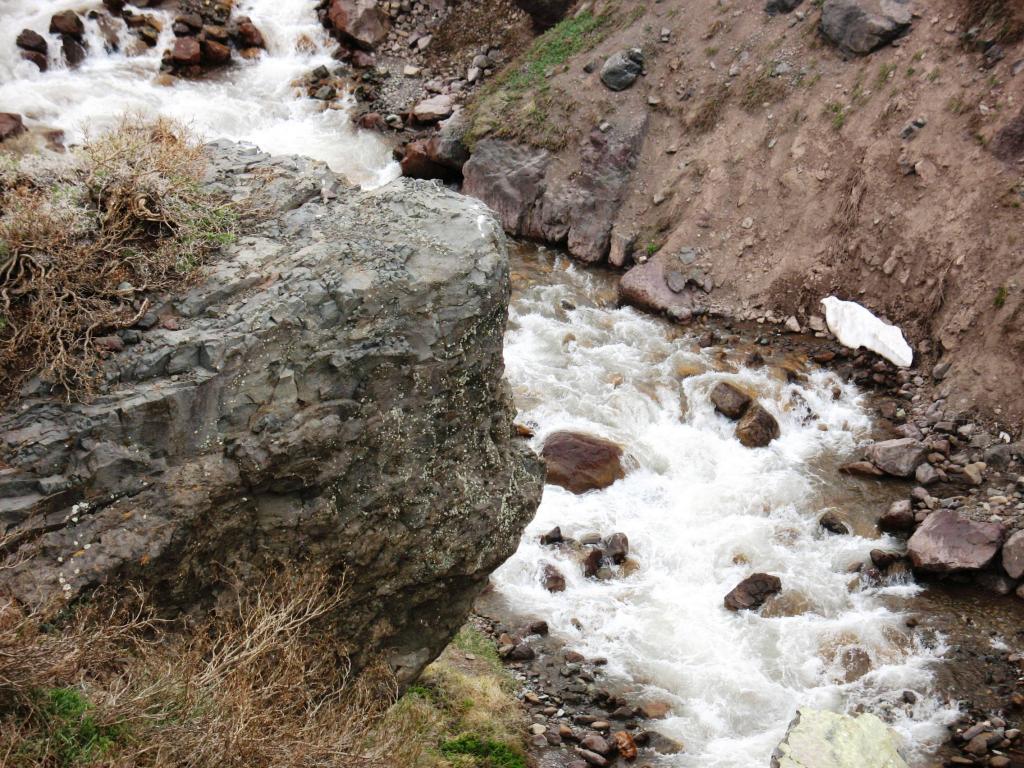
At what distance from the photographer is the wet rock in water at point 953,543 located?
11562 mm

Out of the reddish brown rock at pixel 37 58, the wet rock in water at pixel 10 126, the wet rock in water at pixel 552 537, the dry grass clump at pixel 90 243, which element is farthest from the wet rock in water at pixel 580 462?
the reddish brown rock at pixel 37 58

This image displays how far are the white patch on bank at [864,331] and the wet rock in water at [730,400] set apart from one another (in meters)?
2.43

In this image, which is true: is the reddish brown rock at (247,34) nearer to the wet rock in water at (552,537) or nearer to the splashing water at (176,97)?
the splashing water at (176,97)

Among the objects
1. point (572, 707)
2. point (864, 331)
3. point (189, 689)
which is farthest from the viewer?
point (864, 331)

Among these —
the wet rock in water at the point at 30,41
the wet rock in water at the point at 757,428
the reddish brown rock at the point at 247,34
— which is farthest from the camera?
the reddish brown rock at the point at 247,34

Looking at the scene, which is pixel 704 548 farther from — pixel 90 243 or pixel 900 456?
pixel 90 243

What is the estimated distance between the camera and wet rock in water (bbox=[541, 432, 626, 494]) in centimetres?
1324

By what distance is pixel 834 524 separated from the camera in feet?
41.0

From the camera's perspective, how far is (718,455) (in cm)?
1399

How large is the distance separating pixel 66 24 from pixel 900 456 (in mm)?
18325

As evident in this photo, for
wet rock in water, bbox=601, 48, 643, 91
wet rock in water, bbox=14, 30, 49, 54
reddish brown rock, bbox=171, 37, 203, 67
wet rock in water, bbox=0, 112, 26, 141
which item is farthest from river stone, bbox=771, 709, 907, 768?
wet rock in water, bbox=14, 30, 49, 54

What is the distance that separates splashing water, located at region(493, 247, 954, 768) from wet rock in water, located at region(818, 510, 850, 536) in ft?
0.54

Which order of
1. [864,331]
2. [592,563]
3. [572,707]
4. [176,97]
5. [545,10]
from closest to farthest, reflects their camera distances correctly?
[572,707]
[592,563]
[864,331]
[176,97]
[545,10]

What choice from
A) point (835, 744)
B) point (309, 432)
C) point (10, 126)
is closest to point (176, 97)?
point (10, 126)
